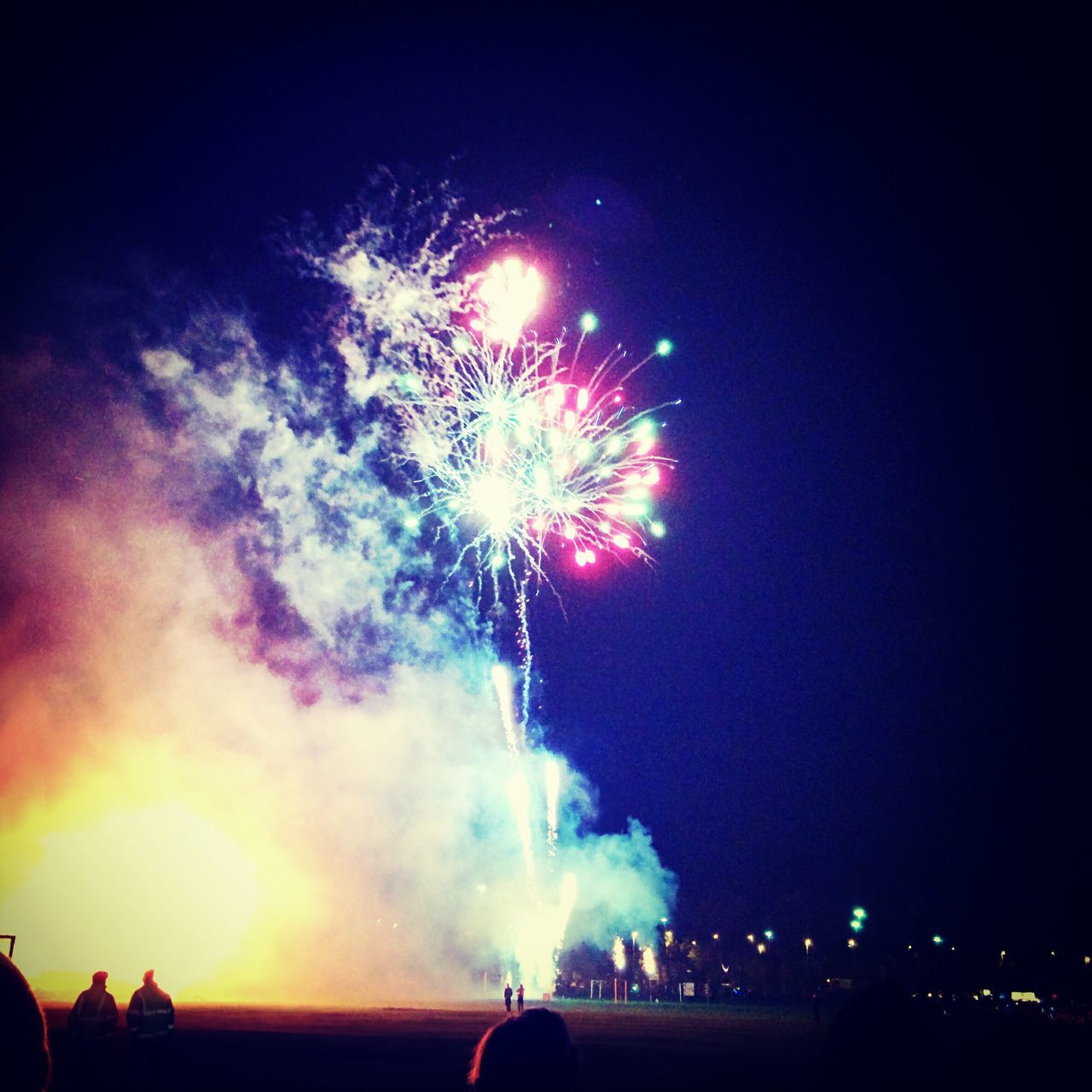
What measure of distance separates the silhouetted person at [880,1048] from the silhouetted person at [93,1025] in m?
8.82

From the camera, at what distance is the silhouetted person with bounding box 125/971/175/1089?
8914 mm

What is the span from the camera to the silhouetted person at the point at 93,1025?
8.57 metres

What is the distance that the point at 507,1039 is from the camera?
242 cm

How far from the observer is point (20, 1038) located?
2082mm

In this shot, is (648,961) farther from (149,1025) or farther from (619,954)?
(149,1025)

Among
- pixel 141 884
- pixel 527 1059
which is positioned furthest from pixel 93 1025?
pixel 141 884

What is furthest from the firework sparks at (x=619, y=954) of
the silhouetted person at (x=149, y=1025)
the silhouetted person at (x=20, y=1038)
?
the silhouetted person at (x=20, y=1038)

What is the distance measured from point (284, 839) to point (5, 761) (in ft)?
43.2

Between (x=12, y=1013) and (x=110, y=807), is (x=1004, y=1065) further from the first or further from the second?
(x=110, y=807)

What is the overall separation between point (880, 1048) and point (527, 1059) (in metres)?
1.43

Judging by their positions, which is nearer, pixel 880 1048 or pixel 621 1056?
pixel 880 1048

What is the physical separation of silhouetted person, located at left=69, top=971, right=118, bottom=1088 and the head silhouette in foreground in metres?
8.37

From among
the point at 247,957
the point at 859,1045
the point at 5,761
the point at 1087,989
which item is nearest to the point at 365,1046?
the point at 859,1045

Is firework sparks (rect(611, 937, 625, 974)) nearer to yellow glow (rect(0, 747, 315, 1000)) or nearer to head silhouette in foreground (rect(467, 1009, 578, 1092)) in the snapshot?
yellow glow (rect(0, 747, 315, 1000))
